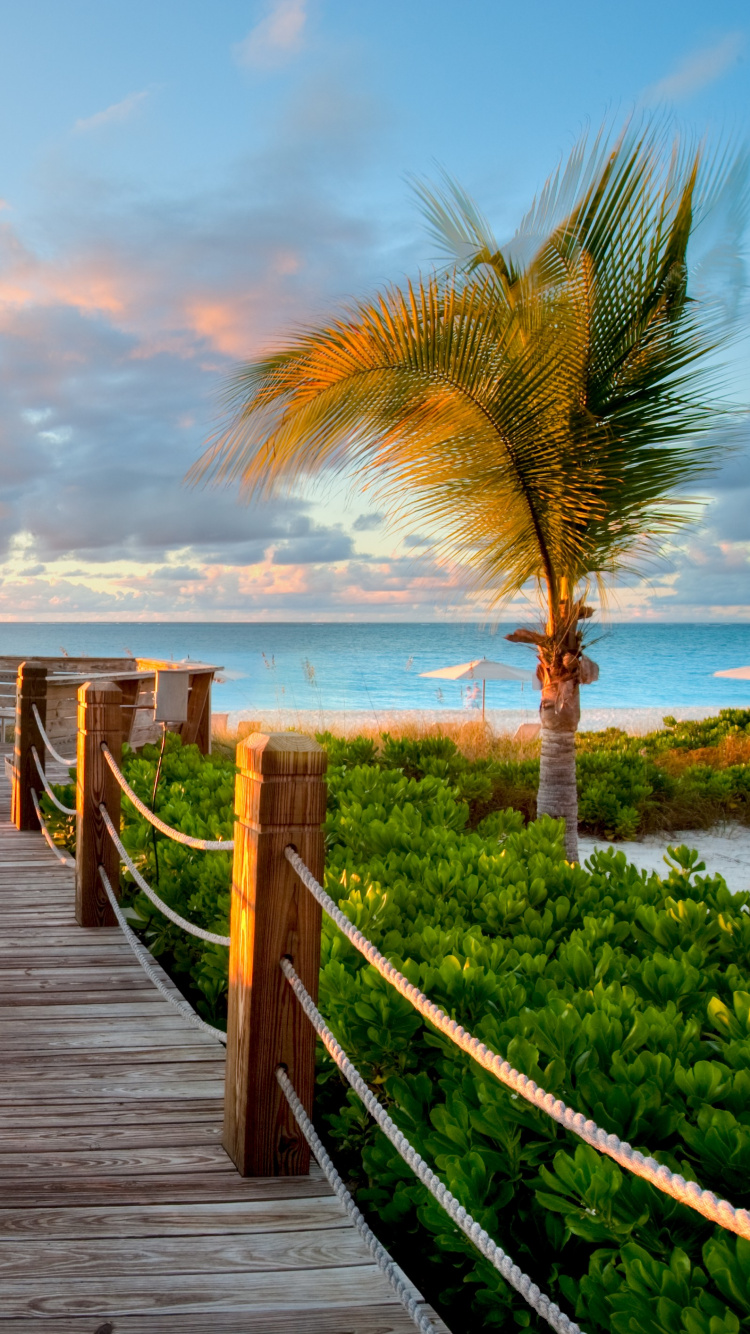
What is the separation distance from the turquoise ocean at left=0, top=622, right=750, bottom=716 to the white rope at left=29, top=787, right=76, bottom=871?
752cm

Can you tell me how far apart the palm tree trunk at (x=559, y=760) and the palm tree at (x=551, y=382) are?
0.04 ft

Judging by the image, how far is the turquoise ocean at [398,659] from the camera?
4634 centimetres

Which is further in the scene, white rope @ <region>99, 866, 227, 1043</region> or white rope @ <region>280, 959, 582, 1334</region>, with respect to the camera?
white rope @ <region>99, 866, 227, 1043</region>

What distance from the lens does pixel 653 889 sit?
11.3 feet

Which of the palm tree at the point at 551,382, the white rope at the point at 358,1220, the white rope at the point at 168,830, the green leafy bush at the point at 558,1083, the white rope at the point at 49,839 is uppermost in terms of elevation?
the palm tree at the point at 551,382

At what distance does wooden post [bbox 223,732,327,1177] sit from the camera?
2.13m

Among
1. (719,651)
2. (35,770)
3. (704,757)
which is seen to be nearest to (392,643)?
(719,651)

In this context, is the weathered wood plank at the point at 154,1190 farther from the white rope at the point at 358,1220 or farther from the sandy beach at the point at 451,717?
the sandy beach at the point at 451,717

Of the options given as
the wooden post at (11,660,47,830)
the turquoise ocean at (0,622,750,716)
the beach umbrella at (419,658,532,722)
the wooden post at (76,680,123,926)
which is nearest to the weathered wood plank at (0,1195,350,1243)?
the wooden post at (76,680,123,926)

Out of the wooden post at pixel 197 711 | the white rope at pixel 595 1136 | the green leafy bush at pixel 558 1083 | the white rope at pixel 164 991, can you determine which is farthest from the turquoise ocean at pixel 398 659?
the white rope at pixel 595 1136

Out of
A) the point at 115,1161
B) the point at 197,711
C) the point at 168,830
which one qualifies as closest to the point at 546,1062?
the point at 115,1161

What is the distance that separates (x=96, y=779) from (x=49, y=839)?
2505mm

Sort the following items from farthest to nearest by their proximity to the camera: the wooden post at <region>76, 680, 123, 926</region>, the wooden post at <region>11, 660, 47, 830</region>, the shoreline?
1. the shoreline
2. the wooden post at <region>11, 660, 47, 830</region>
3. the wooden post at <region>76, 680, 123, 926</region>

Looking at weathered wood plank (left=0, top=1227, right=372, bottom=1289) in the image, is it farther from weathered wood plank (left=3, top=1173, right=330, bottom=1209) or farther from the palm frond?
the palm frond
